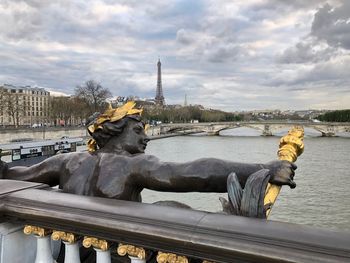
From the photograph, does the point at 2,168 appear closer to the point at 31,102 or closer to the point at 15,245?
the point at 15,245

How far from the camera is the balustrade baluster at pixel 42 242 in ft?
5.18

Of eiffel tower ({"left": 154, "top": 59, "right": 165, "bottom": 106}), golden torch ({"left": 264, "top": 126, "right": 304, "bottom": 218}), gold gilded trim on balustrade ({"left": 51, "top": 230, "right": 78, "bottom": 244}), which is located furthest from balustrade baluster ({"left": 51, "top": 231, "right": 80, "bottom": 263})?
eiffel tower ({"left": 154, "top": 59, "right": 165, "bottom": 106})

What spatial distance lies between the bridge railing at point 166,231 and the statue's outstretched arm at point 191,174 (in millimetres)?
337

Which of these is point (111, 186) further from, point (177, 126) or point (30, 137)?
point (177, 126)

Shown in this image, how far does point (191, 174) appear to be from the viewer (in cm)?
173

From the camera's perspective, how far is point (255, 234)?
1112 mm

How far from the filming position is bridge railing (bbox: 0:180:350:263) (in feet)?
3.41

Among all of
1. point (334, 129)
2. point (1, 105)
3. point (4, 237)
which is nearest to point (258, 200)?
point (4, 237)

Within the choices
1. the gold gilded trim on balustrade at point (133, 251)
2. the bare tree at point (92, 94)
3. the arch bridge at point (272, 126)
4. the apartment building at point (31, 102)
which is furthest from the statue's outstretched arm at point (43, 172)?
the apartment building at point (31, 102)

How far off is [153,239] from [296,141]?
33.3 inches

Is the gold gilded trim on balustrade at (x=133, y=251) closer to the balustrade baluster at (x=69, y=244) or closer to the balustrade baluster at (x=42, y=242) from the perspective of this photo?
the balustrade baluster at (x=69, y=244)

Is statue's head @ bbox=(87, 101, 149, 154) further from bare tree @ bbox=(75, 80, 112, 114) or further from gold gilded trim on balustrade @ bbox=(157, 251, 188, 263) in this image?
bare tree @ bbox=(75, 80, 112, 114)

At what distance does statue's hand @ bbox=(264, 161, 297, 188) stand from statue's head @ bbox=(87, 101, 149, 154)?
77 centimetres

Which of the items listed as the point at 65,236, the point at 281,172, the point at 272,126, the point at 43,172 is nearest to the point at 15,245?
the point at 65,236
